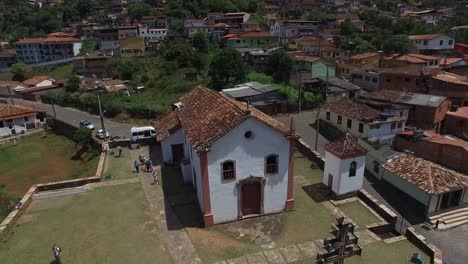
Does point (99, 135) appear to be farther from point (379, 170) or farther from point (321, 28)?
point (321, 28)

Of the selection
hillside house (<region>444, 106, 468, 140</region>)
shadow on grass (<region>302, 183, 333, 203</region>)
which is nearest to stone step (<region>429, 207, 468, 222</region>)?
shadow on grass (<region>302, 183, 333, 203</region>)

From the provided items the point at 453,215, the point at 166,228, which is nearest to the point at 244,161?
the point at 166,228

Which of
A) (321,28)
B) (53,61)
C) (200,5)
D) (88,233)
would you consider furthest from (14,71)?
(321,28)

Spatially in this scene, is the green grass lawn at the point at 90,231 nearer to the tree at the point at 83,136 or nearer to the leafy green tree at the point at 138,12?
the tree at the point at 83,136

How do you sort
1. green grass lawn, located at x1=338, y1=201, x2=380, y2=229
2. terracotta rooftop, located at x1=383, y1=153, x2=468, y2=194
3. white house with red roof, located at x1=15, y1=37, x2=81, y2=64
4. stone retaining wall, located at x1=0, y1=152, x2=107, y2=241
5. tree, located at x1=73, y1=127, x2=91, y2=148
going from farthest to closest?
white house with red roof, located at x1=15, y1=37, x2=81, y2=64
tree, located at x1=73, y1=127, x2=91, y2=148
terracotta rooftop, located at x1=383, y1=153, x2=468, y2=194
green grass lawn, located at x1=338, y1=201, x2=380, y2=229
stone retaining wall, located at x1=0, y1=152, x2=107, y2=241

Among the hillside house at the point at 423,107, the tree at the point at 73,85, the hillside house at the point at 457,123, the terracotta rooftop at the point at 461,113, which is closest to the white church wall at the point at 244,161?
the hillside house at the point at 423,107

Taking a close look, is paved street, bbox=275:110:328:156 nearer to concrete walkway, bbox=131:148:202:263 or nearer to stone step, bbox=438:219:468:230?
stone step, bbox=438:219:468:230
